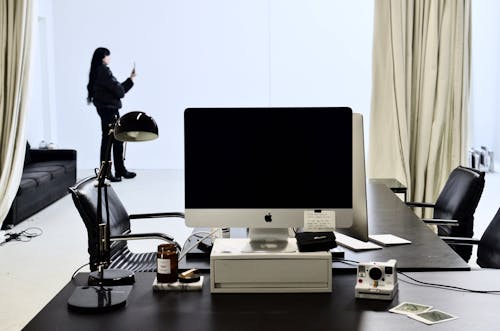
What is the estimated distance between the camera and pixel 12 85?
5.85 meters

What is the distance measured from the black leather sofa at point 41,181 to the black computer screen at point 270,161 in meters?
A: 4.28

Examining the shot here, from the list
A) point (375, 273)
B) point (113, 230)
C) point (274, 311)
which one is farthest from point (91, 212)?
point (375, 273)

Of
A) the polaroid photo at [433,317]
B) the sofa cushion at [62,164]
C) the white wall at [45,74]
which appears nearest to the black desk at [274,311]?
the polaroid photo at [433,317]

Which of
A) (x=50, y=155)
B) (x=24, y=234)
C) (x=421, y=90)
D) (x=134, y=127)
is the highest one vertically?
(x=421, y=90)

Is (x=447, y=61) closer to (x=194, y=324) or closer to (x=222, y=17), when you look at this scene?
(x=194, y=324)

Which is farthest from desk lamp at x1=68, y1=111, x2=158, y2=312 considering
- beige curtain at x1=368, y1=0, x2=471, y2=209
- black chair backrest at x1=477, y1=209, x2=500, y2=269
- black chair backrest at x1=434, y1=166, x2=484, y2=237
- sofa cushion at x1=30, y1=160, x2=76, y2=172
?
sofa cushion at x1=30, y1=160, x2=76, y2=172

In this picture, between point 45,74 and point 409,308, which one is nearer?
point 409,308

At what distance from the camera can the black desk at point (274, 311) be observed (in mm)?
2041

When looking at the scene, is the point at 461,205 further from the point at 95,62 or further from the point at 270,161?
the point at 95,62

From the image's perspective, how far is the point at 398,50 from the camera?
18.2 feet

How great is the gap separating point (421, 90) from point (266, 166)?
11.6 ft

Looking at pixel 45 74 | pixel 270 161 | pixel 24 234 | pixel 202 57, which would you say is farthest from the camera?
pixel 202 57

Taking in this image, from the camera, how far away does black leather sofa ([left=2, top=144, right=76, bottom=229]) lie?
643cm

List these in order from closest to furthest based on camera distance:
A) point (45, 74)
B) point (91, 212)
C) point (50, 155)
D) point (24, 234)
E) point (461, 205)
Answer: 1. point (91, 212)
2. point (461, 205)
3. point (24, 234)
4. point (50, 155)
5. point (45, 74)
